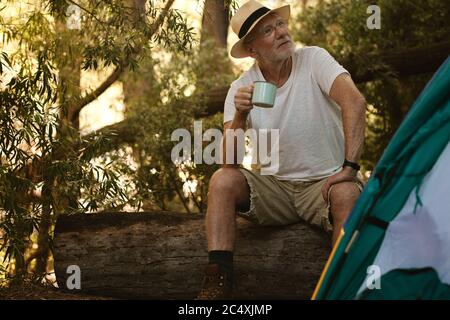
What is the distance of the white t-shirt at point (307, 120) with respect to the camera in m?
3.88

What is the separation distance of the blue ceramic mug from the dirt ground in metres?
1.44

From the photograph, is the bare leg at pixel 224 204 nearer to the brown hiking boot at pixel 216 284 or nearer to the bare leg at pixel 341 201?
the brown hiking boot at pixel 216 284

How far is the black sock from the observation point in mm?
3594

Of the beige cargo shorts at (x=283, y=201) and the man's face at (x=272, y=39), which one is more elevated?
the man's face at (x=272, y=39)

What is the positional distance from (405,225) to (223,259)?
39.8 inches

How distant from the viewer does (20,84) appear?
469 cm

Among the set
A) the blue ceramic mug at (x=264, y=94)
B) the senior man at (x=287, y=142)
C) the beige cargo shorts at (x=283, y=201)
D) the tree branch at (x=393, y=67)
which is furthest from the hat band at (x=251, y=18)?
the tree branch at (x=393, y=67)

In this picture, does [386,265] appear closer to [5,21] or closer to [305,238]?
[305,238]

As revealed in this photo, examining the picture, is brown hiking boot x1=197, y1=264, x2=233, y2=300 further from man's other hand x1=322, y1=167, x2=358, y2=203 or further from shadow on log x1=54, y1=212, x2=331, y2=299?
man's other hand x1=322, y1=167, x2=358, y2=203

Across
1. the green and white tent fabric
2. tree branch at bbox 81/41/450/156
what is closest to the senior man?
the green and white tent fabric

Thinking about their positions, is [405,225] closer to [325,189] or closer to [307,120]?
[325,189]

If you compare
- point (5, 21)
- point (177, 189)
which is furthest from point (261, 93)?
point (177, 189)

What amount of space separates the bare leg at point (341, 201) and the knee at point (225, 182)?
0.50 meters

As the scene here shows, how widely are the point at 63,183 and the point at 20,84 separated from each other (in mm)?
713
